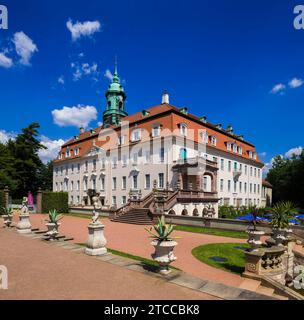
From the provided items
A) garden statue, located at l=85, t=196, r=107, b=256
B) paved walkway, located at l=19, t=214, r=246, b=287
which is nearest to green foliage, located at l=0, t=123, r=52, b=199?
paved walkway, located at l=19, t=214, r=246, b=287

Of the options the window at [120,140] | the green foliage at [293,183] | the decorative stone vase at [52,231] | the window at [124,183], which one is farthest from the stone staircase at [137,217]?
the green foliage at [293,183]

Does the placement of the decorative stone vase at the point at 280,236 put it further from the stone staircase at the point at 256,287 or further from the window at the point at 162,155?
the window at the point at 162,155

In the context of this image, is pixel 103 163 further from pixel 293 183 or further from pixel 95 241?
pixel 293 183

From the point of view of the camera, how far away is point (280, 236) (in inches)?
457

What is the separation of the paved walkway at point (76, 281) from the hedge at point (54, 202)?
83.3 ft

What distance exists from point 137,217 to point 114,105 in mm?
29067

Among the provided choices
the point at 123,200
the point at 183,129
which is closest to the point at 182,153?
the point at 183,129

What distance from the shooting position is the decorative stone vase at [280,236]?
37.7ft

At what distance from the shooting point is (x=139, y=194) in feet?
106

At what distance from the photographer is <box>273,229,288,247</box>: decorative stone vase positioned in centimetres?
1149

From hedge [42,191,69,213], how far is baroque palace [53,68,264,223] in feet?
Answer: 15.3

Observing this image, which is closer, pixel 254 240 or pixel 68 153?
pixel 254 240
